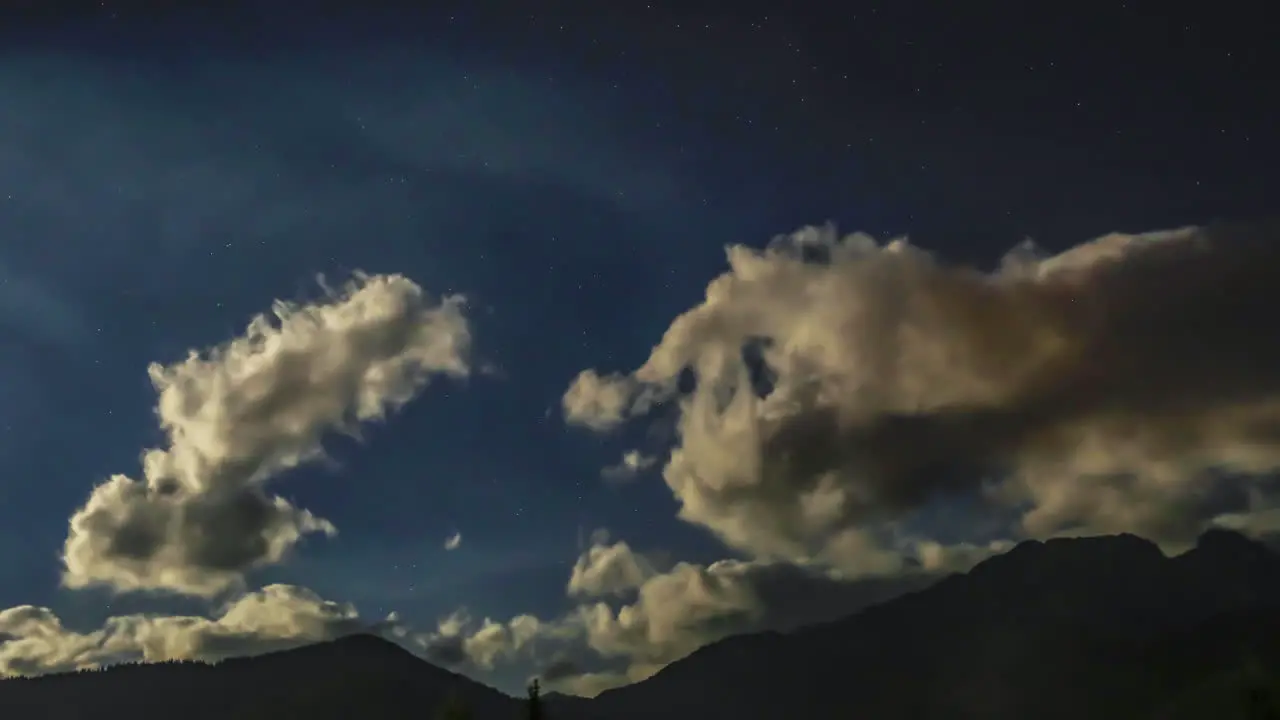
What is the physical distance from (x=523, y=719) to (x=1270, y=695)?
4928 inches

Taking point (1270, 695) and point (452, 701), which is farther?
point (1270, 695)

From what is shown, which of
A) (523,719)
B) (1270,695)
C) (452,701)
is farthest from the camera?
(1270,695)

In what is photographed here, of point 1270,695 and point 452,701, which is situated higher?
point 452,701

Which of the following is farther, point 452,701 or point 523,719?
point 452,701

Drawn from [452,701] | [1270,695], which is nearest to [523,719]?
[452,701]

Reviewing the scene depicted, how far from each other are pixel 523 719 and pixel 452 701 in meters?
28.6

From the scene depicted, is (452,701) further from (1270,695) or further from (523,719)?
(1270,695)

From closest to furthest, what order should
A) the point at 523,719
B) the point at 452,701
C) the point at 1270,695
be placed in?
1. the point at 523,719
2. the point at 452,701
3. the point at 1270,695

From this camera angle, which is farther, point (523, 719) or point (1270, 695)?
point (1270, 695)

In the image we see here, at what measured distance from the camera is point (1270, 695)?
564 feet

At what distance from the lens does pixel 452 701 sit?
133500 mm

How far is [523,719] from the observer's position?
107812mm

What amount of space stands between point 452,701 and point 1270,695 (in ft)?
406
